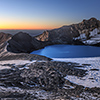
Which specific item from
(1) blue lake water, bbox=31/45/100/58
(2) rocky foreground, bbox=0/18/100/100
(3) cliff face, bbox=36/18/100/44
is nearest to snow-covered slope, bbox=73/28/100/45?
(3) cliff face, bbox=36/18/100/44

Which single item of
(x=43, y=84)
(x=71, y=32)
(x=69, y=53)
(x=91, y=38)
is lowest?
(x=69, y=53)

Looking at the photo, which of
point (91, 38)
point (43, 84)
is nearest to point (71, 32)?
point (91, 38)

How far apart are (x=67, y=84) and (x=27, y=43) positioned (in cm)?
4132

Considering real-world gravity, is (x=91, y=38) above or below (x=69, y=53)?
above

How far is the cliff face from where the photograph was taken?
67.1 m

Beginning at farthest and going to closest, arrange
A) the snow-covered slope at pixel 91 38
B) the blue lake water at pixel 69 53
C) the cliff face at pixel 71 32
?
the cliff face at pixel 71 32 → the snow-covered slope at pixel 91 38 → the blue lake water at pixel 69 53

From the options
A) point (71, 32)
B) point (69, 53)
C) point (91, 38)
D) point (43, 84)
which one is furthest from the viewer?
point (71, 32)

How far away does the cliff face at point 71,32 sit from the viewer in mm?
67062

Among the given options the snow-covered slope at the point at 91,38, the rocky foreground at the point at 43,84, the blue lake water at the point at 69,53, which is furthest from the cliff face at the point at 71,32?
the rocky foreground at the point at 43,84

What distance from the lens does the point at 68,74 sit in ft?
50.2

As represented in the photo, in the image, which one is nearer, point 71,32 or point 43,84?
point 43,84

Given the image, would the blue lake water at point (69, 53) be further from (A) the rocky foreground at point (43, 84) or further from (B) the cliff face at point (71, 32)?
(A) the rocky foreground at point (43, 84)

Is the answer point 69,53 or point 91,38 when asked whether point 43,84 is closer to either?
point 69,53

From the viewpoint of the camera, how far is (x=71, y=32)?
72188 millimetres
